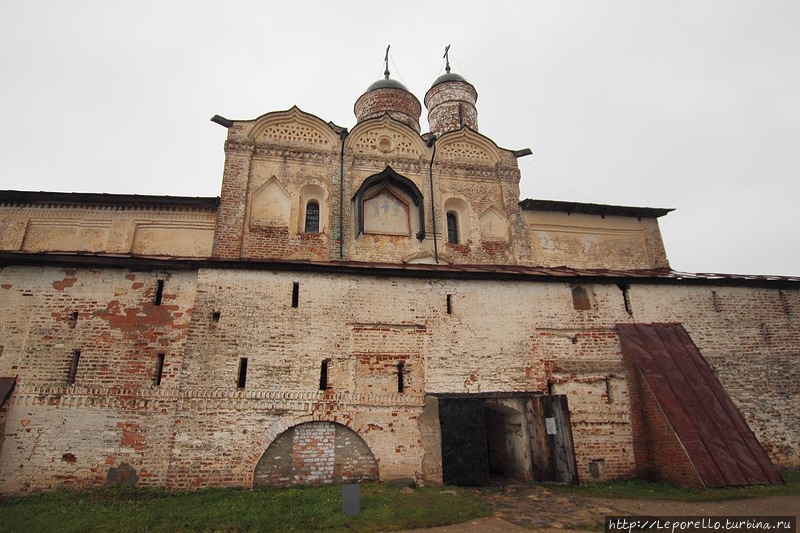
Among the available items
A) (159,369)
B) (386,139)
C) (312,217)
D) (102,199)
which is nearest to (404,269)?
(312,217)

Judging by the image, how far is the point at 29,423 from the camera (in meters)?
9.02

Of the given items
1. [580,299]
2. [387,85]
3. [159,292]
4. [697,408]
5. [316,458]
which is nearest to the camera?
[316,458]

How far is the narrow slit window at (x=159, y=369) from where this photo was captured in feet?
31.7

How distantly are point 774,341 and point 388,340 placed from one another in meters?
9.77

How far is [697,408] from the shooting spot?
1004 cm

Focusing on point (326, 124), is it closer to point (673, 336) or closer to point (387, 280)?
point (387, 280)

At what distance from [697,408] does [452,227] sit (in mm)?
7554

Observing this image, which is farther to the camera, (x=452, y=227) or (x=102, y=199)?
(x=452, y=227)

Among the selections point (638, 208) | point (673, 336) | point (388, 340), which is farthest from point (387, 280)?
point (638, 208)

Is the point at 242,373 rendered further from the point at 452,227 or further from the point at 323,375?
the point at 452,227

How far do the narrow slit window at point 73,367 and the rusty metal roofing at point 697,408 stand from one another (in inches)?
470

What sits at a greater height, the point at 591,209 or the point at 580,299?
the point at 591,209

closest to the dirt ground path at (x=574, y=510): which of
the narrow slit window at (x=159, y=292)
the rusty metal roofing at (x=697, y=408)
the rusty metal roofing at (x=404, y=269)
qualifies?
the rusty metal roofing at (x=697, y=408)

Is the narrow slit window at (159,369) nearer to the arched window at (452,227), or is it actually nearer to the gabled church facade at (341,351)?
the gabled church facade at (341,351)
